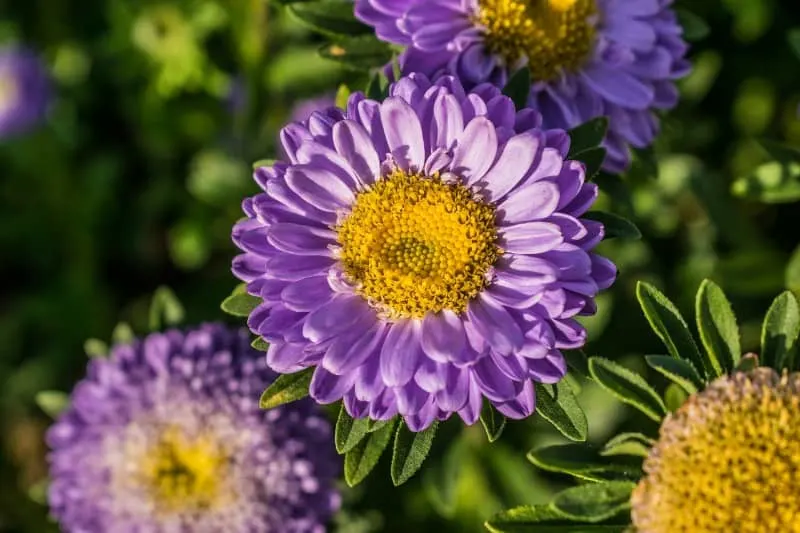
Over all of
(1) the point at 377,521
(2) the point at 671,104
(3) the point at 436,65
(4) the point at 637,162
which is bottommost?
(1) the point at 377,521

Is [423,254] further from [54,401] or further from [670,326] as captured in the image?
[54,401]

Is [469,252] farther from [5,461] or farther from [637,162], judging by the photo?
[5,461]

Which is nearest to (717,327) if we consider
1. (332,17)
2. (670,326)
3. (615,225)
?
(670,326)

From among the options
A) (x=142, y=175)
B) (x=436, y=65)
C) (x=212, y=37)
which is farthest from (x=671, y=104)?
(x=142, y=175)

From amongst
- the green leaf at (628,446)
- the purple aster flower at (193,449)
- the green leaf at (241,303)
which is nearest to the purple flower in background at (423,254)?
the green leaf at (241,303)

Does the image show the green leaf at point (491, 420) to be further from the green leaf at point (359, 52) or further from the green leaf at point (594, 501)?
the green leaf at point (359, 52)

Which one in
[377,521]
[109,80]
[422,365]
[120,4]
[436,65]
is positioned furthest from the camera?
[109,80]

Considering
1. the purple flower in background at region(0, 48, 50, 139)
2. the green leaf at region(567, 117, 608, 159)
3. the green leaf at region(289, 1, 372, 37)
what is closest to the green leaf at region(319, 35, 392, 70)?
the green leaf at region(289, 1, 372, 37)

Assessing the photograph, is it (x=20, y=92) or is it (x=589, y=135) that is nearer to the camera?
(x=589, y=135)
